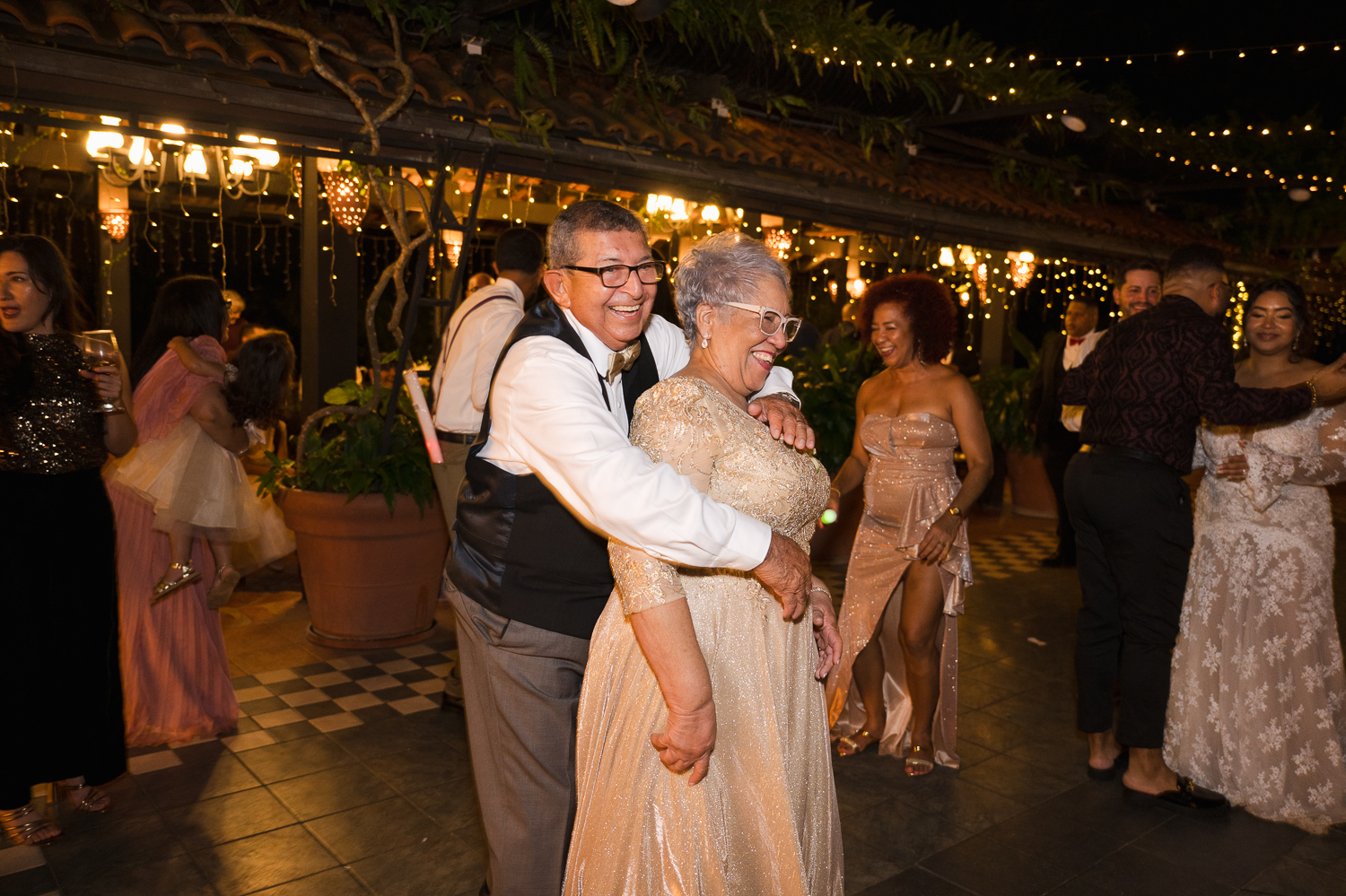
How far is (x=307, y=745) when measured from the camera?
4137 millimetres

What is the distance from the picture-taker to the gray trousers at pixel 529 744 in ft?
7.68

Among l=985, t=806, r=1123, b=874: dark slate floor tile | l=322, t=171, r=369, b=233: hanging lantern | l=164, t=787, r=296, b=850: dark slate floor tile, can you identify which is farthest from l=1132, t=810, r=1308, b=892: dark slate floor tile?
l=322, t=171, r=369, b=233: hanging lantern

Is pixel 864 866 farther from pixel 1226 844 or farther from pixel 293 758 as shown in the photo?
pixel 293 758

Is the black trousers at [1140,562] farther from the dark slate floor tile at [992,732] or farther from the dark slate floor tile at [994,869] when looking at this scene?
the dark slate floor tile at [994,869]

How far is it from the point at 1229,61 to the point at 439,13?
75.3ft

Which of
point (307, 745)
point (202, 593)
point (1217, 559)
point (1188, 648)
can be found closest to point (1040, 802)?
point (1188, 648)

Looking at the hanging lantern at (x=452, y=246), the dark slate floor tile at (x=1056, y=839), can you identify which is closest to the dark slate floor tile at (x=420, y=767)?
the dark slate floor tile at (x=1056, y=839)

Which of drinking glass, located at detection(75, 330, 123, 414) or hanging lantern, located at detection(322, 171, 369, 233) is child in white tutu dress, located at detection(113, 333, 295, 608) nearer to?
drinking glass, located at detection(75, 330, 123, 414)

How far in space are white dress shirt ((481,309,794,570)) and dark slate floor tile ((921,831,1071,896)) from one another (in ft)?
6.25

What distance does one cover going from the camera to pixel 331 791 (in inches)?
147

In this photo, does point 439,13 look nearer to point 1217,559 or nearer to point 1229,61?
point 1217,559

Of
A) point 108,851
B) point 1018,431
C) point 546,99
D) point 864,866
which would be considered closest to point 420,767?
point 108,851

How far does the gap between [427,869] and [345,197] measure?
448 centimetres

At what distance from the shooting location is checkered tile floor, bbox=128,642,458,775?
4.20m
